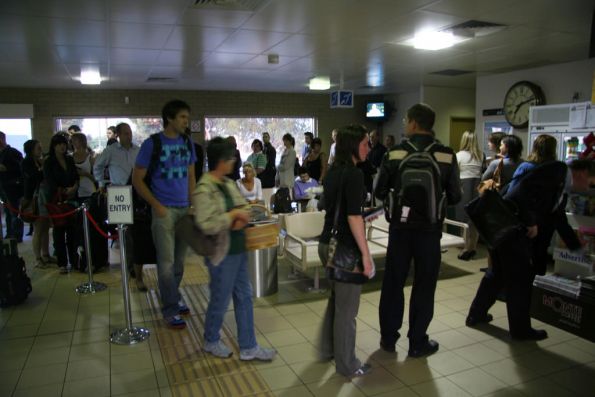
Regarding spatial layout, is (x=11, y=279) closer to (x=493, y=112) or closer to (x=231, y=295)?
(x=231, y=295)

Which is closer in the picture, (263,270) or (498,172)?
(263,270)

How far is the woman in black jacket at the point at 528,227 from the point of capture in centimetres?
329

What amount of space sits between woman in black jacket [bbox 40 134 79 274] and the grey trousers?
376 centimetres

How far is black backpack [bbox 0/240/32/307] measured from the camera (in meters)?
4.21

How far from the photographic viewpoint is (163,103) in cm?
1092

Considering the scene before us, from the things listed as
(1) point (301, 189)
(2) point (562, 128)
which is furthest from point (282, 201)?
(2) point (562, 128)

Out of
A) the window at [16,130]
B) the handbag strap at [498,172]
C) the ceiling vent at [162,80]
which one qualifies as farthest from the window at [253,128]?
the handbag strap at [498,172]

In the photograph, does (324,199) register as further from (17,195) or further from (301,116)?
(301,116)

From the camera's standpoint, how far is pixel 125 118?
431 inches

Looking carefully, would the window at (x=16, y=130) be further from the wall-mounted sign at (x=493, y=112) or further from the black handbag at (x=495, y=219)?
the black handbag at (x=495, y=219)

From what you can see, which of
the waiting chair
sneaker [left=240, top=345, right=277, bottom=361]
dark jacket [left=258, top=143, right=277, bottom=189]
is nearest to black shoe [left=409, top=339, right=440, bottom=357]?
sneaker [left=240, top=345, right=277, bottom=361]

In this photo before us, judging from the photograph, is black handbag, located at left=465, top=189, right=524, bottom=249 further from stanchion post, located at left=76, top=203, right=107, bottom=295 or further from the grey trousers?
stanchion post, located at left=76, top=203, right=107, bottom=295

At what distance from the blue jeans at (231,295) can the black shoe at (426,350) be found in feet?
3.65

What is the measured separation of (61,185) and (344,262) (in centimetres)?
403
